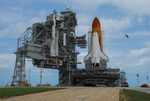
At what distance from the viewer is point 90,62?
141750 mm

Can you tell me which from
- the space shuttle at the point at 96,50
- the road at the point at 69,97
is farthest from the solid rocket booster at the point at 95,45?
the road at the point at 69,97

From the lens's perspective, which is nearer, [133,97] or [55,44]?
[133,97]

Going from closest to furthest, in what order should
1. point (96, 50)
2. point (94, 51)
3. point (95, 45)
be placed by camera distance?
point (94, 51) < point (96, 50) < point (95, 45)

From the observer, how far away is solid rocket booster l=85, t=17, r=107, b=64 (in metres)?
141

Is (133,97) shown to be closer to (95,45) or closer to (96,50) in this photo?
(96,50)

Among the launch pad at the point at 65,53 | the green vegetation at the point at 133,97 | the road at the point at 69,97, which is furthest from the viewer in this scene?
the launch pad at the point at 65,53

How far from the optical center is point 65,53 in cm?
15025

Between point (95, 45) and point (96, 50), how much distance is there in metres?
2.41

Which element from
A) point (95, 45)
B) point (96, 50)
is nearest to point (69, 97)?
point (96, 50)

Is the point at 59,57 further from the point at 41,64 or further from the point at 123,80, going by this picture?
the point at 123,80

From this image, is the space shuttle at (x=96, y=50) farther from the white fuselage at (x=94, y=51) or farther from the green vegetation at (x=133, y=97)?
the green vegetation at (x=133, y=97)

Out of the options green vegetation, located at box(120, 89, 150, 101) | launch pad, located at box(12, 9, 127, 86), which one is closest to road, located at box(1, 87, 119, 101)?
green vegetation, located at box(120, 89, 150, 101)

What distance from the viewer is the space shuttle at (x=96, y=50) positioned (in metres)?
140

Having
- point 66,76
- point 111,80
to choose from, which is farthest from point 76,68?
point 111,80
